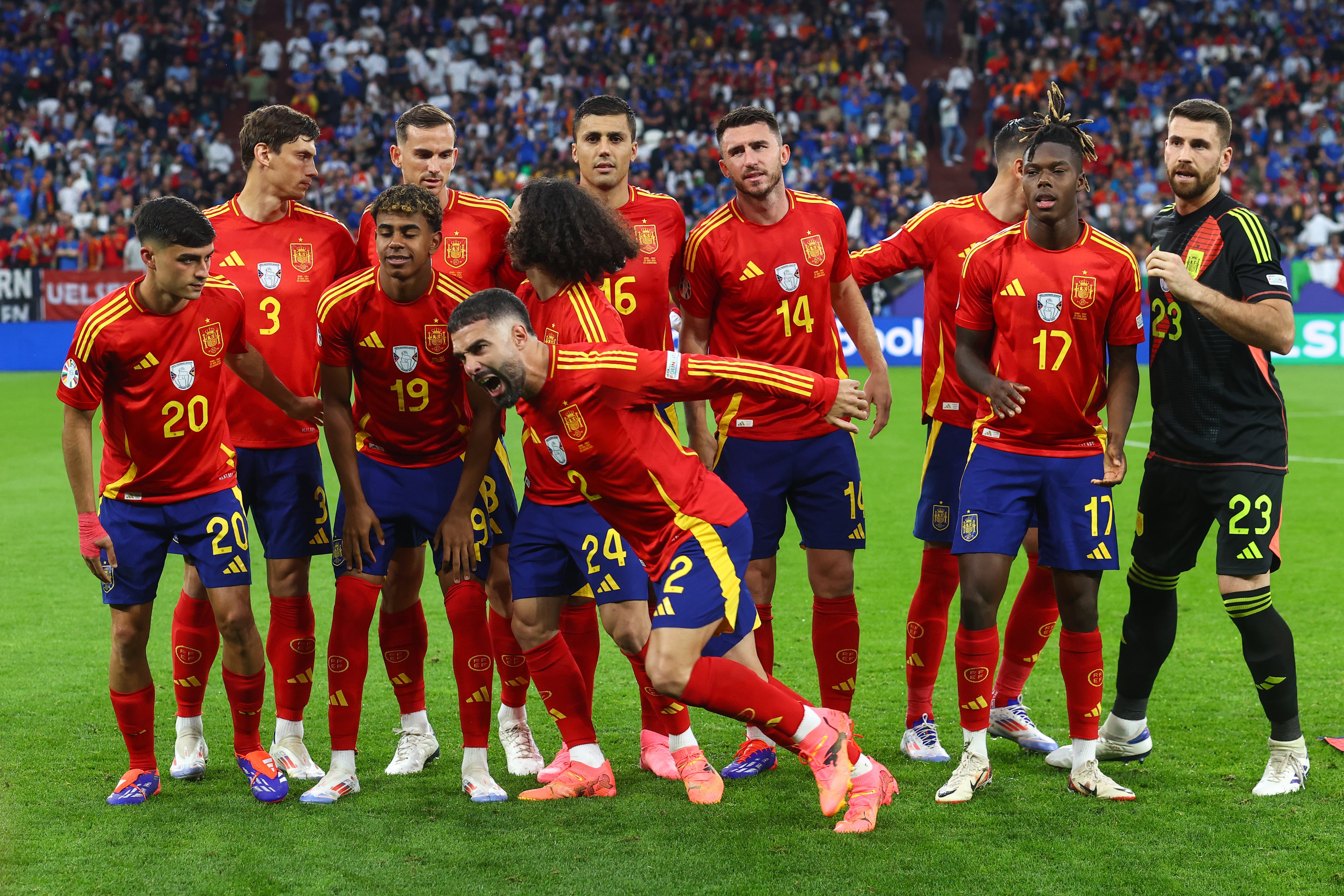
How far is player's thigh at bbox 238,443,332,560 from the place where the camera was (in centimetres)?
519

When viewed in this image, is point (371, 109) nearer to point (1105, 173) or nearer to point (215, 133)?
point (215, 133)

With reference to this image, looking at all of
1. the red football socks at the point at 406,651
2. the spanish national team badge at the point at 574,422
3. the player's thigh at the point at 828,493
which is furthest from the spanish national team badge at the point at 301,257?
the player's thigh at the point at 828,493

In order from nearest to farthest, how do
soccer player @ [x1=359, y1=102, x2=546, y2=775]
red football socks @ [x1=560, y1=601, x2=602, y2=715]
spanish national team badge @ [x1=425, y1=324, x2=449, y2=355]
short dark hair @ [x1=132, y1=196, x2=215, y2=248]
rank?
short dark hair @ [x1=132, y1=196, x2=215, y2=248] → spanish national team badge @ [x1=425, y1=324, x2=449, y2=355] → soccer player @ [x1=359, y1=102, x2=546, y2=775] → red football socks @ [x1=560, y1=601, x2=602, y2=715]

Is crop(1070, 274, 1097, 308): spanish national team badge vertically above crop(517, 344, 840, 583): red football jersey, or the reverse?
crop(1070, 274, 1097, 308): spanish national team badge

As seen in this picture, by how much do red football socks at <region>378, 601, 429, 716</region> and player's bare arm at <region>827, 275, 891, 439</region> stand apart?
2.04 m

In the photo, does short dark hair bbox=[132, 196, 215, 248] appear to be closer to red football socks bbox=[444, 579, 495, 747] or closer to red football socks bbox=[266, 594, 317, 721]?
red football socks bbox=[266, 594, 317, 721]

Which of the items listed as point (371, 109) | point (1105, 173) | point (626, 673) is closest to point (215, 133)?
point (371, 109)

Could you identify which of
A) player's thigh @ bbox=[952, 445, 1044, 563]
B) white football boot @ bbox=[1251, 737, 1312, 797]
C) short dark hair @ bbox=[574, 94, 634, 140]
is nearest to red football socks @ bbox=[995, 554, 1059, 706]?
player's thigh @ bbox=[952, 445, 1044, 563]

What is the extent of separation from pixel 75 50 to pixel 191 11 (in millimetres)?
2775

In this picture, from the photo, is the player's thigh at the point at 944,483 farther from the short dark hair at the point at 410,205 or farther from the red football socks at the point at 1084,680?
the short dark hair at the point at 410,205

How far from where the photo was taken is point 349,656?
4938 millimetres

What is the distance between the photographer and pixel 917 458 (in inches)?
524

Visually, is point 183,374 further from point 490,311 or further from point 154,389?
point 490,311

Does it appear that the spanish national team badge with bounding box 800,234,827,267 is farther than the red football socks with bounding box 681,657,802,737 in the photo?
Yes
